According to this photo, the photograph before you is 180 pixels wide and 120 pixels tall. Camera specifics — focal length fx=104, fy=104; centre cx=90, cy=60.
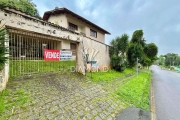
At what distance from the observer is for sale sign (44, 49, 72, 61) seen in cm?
561

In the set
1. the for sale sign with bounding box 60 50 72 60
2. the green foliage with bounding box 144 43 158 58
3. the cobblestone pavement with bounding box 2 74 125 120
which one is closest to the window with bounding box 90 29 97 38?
the for sale sign with bounding box 60 50 72 60

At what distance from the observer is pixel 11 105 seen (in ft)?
9.65

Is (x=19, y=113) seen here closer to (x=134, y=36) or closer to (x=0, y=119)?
(x=0, y=119)

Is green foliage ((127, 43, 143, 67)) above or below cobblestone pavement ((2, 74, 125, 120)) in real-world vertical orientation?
above

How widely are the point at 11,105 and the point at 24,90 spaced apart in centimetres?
91

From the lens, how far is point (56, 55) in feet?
20.0

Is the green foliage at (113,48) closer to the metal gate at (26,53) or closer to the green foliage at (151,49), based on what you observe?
the metal gate at (26,53)

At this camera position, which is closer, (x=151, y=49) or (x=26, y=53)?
(x=26, y=53)

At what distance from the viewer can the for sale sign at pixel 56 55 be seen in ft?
18.4

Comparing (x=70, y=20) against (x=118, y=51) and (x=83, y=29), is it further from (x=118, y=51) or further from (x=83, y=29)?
(x=118, y=51)

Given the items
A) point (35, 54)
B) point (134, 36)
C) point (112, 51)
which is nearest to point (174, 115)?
point (35, 54)

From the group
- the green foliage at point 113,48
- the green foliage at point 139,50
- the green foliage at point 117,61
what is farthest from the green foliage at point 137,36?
the green foliage at point 117,61

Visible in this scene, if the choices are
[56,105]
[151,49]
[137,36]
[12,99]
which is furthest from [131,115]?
[151,49]

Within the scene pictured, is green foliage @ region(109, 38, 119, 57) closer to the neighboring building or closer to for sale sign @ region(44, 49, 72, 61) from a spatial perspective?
the neighboring building
